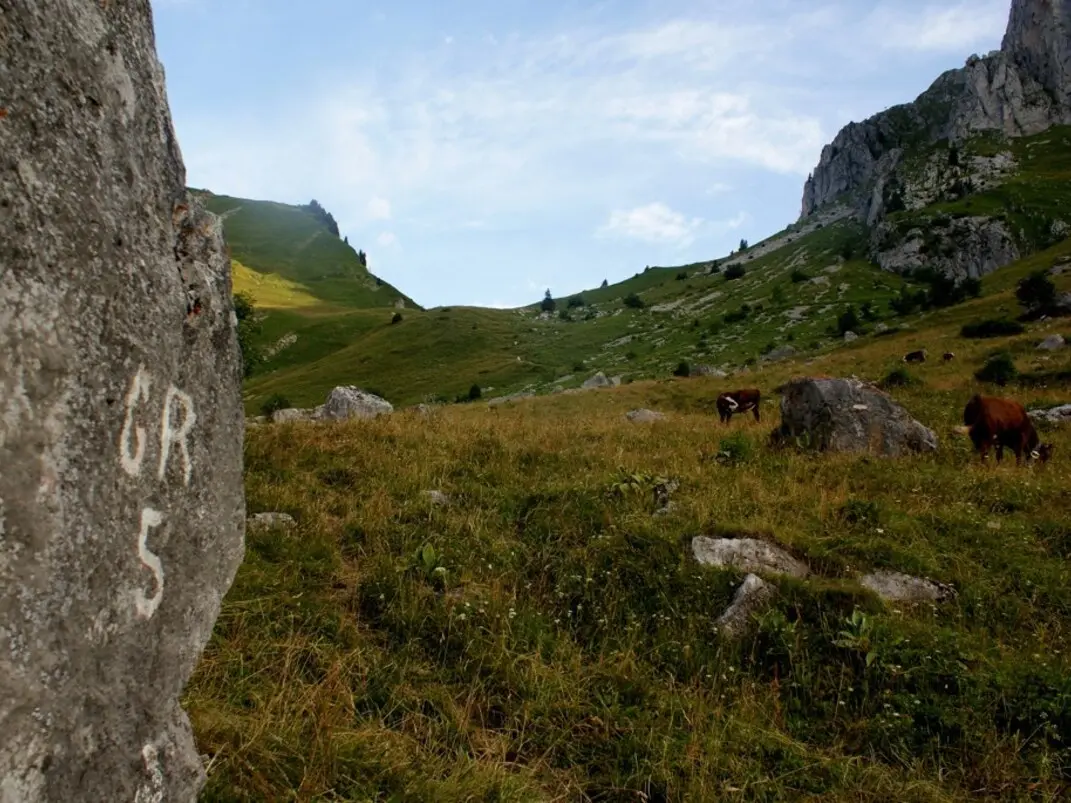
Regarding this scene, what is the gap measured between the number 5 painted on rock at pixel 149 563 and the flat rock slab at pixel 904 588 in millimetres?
6970

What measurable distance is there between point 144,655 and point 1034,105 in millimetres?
141790

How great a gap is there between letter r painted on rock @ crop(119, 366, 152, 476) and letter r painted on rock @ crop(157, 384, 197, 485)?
0.20 metres

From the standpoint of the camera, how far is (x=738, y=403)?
993 inches

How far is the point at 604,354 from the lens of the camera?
6894cm

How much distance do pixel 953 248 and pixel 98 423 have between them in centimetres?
Result: 8634

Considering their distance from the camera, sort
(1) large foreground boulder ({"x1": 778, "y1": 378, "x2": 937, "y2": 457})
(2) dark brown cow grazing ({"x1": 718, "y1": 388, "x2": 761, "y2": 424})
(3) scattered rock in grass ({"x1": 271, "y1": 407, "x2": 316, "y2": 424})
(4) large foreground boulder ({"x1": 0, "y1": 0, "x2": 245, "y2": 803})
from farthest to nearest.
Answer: (2) dark brown cow grazing ({"x1": 718, "y1": 388, "x2": 761, "y2": 424}), (3) scattered rock in grass ({"x1": 271, "y1": 407, "x2": 316, "y2": 424}), (1) large foreground boulder ({"x1": 778, "y1": 378, "x2": 937, "y2": 457}), (4) large foreground boulder ({"x1": 0, "y1": 0, "x2": 245, "y2": 803})

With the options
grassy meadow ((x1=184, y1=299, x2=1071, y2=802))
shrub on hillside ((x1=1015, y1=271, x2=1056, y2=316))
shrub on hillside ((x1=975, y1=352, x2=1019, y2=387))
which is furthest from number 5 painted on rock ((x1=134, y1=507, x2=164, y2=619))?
shrub on hillside ((x1=1015, y1=271, x2=1056, y2=316))

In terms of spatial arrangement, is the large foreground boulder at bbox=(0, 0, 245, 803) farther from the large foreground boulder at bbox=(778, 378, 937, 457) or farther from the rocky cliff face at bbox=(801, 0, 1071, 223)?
the rocky cliff face at bbox=(801, 0, 1071, 223)

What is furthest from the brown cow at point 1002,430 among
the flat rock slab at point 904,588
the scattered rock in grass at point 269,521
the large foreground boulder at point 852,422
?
the scattered rock in grass at point 269,521

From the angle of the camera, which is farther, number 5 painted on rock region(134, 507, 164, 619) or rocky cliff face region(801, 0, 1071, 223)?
rocky cliff face region(801, 0, 1071, 223)

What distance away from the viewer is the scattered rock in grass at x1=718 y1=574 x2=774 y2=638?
6.63 m

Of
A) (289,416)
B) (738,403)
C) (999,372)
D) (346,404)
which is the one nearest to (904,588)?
(738,403)

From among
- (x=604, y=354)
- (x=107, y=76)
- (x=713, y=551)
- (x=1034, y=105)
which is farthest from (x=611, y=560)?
(x=1034, y=105)

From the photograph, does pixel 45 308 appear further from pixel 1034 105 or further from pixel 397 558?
pixel 1034 105
